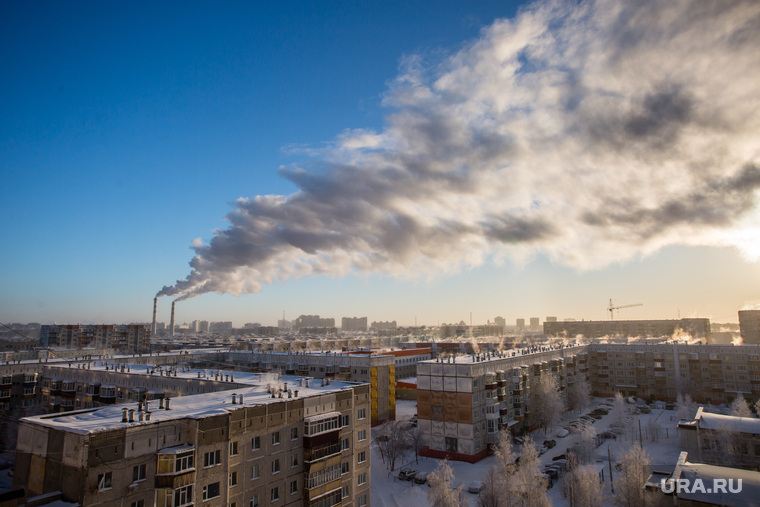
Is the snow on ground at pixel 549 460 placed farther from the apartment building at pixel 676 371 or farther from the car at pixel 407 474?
the apartment building at pixel 676 371

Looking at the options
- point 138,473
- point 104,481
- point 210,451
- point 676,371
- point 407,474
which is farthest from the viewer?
point 676,371

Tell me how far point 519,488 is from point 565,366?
4434cm

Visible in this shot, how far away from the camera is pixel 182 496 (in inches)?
798

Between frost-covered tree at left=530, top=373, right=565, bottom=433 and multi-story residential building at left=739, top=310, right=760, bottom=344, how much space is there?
10334 cm

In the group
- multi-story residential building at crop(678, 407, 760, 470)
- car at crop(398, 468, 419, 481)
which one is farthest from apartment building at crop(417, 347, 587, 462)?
multi-story residential building at crop(678, 407, 760, 470)

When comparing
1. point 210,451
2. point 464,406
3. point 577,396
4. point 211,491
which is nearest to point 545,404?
point 577,396

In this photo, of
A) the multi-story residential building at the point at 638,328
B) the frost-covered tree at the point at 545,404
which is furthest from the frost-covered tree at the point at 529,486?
the multi-story residential building at the point at 638,328

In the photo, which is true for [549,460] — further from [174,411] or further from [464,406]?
[174,411]

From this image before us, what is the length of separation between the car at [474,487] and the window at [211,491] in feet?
83.6

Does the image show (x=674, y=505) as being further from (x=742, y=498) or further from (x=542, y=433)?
(x=542, y=433)

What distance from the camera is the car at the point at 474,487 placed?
3931 centimetres

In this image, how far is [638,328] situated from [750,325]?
4630cm

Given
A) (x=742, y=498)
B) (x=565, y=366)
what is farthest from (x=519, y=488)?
(x=565, y=366)

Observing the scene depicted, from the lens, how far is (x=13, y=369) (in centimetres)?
4941
